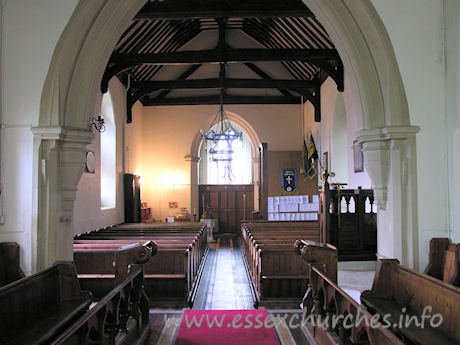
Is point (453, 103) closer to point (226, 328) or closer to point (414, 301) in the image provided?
point (414, 301)

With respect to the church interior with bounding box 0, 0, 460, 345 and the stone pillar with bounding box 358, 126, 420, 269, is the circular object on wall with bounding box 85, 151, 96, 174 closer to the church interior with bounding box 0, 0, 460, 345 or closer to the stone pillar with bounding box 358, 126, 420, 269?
the church interior with bounding box 0, 0, 460, 345

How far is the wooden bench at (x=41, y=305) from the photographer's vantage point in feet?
7.37

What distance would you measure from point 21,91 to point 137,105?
8325mm

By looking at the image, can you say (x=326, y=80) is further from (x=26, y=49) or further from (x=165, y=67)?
(x=26, y=49)

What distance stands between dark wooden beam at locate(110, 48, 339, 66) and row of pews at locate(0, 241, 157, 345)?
545 centimetres

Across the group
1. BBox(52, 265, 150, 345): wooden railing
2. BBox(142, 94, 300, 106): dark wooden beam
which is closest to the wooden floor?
BBox(52, 265, 150, 345): wooden railing

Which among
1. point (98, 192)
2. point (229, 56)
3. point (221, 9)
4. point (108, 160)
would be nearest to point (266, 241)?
point (221, 9)

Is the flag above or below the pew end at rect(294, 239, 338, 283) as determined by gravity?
above

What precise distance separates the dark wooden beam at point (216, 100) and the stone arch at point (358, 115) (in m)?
8.61

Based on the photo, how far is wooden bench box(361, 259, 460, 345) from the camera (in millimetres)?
2098

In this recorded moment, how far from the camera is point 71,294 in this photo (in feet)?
9.53

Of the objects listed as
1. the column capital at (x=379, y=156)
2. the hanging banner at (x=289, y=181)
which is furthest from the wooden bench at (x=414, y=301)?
the hanging banner at (x=289, y=181)

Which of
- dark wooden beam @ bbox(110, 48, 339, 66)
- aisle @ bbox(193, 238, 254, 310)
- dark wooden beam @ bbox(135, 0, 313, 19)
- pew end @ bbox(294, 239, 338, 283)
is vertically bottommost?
aisle @ bbox(193, 238, 254, 310)

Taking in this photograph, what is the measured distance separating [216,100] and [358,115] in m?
8.95
